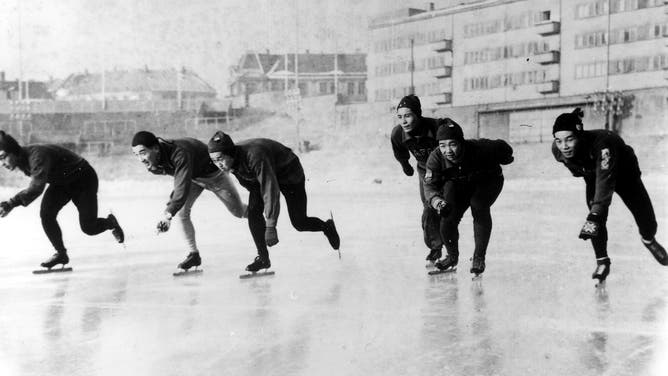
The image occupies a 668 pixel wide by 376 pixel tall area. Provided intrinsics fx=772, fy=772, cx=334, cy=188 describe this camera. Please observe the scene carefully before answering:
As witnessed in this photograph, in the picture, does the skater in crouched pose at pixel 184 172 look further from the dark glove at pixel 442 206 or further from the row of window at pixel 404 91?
the row of window at pixel 404 91

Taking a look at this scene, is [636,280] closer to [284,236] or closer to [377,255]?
[377,255]

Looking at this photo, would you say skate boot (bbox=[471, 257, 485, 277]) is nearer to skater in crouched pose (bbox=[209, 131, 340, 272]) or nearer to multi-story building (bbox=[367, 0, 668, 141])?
skater in crouched pose (bbox=[209, 131, 340, 272])

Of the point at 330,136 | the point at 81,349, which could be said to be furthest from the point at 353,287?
the point at 330,136

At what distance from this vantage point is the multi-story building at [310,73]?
17859 millimetres

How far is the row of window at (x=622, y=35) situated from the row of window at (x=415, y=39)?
3.98 meters

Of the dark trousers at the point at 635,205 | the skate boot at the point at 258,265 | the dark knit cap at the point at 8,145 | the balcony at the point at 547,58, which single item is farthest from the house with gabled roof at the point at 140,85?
the dark trousers at the point at 635,205

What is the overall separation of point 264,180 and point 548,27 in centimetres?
1708

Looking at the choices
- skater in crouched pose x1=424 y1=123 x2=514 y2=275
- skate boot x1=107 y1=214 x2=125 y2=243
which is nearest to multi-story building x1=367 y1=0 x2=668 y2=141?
skate boot x1=107 y1=214 x2=125 y2=243

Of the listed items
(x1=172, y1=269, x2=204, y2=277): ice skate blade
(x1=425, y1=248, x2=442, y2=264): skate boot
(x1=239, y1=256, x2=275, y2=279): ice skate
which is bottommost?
(x1=172, y1=269, x2=204, y2=277): ice skate blade

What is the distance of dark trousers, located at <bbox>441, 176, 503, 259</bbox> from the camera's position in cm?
546

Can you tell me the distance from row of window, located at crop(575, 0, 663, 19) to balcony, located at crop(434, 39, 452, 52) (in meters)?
3.48

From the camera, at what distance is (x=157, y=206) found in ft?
46.0

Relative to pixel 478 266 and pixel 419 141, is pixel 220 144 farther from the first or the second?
pixel 478 266

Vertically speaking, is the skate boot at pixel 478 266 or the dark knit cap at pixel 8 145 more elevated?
the dark knit cap at pixel 8 145
